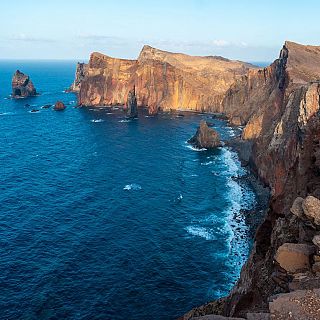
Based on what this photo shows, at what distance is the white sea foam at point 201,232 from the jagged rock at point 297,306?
57919 mm

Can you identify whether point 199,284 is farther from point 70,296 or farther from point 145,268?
point 70,296

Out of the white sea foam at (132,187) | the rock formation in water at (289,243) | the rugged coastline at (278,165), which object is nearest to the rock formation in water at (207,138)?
the rugged coastline at (278,165)

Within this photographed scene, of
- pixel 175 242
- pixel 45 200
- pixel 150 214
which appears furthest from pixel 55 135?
pixel 175 242

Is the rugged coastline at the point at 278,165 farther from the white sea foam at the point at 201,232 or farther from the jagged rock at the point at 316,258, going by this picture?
the white sea foam at the point at 201,232

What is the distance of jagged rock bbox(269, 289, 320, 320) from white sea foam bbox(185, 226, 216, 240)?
2280 inches

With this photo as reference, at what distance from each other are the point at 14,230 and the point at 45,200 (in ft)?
51.2

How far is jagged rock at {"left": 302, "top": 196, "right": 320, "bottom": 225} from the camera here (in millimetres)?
25625

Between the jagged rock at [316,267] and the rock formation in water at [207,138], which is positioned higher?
the jagged rock at [316,267]

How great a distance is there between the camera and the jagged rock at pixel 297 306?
18594 millimetres

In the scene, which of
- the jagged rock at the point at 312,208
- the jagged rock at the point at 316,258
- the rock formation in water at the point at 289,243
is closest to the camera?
the rock formation in water at the point at 289,243

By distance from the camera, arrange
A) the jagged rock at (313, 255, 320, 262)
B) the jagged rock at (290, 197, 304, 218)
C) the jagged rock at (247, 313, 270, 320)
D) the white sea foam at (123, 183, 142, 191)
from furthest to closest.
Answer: the white sea foam at (123, 183, 142, 191) → the jagged rock at (290, 197, 304, 218) → the jagged rock at (313, 255, 320, 262) → the jagged rock at (247, 313, 270, 320)

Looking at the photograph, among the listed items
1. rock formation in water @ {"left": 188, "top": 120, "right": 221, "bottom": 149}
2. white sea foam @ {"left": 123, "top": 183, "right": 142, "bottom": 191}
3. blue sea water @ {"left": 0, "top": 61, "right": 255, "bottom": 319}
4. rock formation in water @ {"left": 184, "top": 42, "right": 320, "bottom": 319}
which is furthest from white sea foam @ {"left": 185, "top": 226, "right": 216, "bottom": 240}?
rock formation in water @ {"left": 188, "top": 120, "right": 221, "bottom": 149}

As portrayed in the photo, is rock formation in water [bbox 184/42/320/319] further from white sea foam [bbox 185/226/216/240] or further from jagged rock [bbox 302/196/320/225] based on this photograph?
white sea foam [bbox 185/226/216/240]

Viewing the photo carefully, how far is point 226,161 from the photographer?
127 metres
